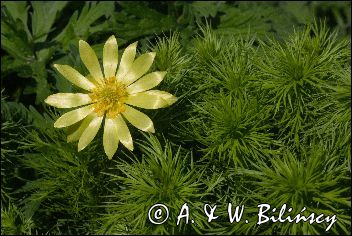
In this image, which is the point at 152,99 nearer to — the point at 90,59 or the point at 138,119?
the point at 138,119

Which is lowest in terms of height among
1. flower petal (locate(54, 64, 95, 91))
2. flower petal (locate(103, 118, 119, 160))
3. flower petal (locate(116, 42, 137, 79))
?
flower petal (locate(103, 118, 119, 160))

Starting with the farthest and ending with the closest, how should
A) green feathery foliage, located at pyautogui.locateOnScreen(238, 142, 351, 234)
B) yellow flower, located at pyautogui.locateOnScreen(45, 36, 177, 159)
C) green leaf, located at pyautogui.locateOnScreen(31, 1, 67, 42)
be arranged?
green leaf, located at pyautogui.locateOnScreen(31, 1, 67, 42)
yellow flower, located at pyautogui.locateOnScreen(45, 36, 177, 159)
green feathery foliage, located at pyautogui.locateOnScreen(238, 142, 351, 234)

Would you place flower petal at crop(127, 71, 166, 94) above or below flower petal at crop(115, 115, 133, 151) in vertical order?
above

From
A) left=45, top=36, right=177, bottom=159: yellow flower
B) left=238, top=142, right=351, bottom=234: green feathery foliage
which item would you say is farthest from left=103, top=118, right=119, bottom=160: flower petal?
left=238, top=142, right=351, bottom=234: green feathery foliage

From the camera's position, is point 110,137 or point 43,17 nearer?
point 110,137

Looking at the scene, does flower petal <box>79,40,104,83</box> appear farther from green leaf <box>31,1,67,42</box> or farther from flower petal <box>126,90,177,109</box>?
green leaf <box>31,1,67,42</box>

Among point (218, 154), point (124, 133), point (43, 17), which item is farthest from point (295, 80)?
point (43, 17)
